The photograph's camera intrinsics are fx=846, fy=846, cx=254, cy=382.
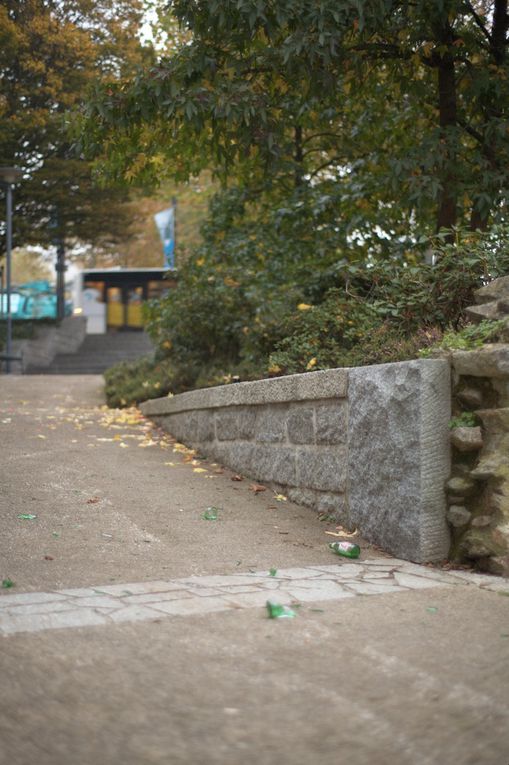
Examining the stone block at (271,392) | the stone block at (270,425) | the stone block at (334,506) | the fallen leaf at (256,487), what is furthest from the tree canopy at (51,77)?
the stone block at (334,506)

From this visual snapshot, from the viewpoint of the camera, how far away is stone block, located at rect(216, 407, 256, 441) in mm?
7187

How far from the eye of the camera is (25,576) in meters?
4.34

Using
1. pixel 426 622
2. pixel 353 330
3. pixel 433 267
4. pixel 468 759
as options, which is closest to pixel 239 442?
pixel 353 330

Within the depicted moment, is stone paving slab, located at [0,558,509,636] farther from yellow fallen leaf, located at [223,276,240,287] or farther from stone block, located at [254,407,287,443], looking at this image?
yellow fallen leaf, located at [223,276,240,287]

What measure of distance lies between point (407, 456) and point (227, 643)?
194 cm

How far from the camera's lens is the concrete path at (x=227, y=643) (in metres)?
2.49

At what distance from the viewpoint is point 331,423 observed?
19.2 ft

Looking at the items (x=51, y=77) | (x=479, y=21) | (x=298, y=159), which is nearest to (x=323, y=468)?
(x=479, y=21)

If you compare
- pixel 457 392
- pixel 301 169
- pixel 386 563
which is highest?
pixel 301 169

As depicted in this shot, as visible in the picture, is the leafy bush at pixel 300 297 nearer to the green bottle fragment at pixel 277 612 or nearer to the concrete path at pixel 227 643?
the concrete path at pixel 227 643

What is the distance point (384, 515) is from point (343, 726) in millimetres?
2641

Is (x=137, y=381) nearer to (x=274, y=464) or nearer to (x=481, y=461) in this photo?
(x=274, y=464)

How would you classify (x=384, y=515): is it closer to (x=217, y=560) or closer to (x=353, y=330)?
(x=217, y=560)

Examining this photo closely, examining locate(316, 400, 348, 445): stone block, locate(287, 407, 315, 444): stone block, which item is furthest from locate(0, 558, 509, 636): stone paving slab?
locate(287, 407, 315, 444): stone block
